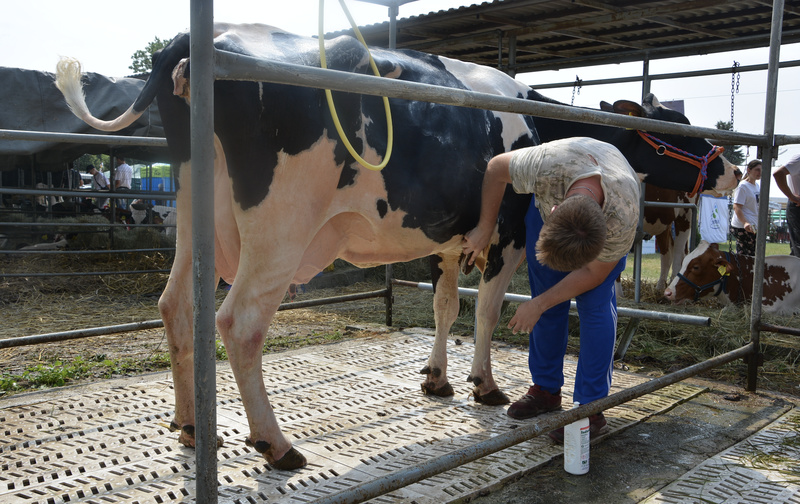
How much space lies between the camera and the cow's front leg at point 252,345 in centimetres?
249

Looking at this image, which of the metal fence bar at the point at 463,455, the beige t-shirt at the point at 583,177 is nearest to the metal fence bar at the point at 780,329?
the metal fence bar at the point at 463,455

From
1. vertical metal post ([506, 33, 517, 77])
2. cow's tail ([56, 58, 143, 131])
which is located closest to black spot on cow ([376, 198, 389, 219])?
cow's tail ([56, 58, 143, 131])

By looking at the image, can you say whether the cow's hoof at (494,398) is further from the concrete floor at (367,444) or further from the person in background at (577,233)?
the person in background at (577,233)

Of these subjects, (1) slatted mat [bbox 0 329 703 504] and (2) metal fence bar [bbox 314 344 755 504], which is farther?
(1) slatted mat [bbox 0 329 703 504]

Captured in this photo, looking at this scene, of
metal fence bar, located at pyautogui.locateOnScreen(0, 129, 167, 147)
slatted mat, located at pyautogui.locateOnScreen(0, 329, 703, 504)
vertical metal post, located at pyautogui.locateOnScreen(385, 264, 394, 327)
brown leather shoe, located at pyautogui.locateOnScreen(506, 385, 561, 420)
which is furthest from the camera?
vertical metal post, located at pyautogui.locateOnScreen(385, 264, 394, 327)

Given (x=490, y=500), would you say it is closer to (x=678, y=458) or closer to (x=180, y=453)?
(x=678, y=458)

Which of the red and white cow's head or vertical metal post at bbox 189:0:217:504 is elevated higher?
vertical metal post at bbox 189:0:217:504

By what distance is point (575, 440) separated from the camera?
8.41 ft

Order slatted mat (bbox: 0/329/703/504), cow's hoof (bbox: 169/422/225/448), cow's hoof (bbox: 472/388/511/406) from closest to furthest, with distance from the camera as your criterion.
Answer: slatted mat (bbox: 0/329/703/504) < cow's hoof (bbox: 169/422/225/448) < cow's hoof (bbox: 472/388/511/406)

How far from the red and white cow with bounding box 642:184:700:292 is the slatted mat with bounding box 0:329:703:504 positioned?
12.5 ft

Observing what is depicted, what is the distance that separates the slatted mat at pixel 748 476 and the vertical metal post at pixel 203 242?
1.69 m

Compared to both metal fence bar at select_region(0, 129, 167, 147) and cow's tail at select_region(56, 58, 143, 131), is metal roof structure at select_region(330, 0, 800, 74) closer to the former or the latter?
metal fence bar at select_region(0, 129, 167, 147)

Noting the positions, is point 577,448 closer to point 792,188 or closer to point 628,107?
point 628,107

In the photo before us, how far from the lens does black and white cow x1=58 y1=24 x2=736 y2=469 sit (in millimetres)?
2469
